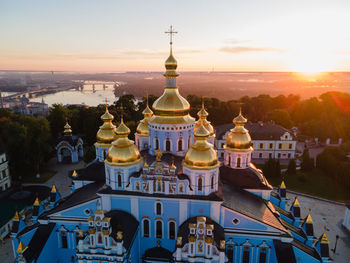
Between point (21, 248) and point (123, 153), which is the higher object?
point (123, 153)

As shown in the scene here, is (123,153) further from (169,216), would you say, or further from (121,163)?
(169,216)

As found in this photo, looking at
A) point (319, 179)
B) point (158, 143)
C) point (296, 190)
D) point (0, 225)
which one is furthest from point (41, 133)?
point (319, 179)

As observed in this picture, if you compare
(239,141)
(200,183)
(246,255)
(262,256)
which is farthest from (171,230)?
(239,141)

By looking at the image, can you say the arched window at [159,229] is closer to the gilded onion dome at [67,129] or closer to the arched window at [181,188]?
the arched window at [181,188]

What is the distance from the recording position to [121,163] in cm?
1559

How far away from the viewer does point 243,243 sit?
15391mm

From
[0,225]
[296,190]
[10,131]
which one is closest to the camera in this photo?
[0,225]

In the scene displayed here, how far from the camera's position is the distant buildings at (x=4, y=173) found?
2809cm

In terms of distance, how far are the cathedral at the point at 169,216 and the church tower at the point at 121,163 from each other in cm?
6

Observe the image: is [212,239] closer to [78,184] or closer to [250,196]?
[250,196]

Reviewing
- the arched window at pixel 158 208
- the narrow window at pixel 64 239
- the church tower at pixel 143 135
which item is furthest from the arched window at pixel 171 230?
the church tower at pixel 143 135

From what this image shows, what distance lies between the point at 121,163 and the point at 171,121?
14.9 feet

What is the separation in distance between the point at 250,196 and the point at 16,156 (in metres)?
29.1

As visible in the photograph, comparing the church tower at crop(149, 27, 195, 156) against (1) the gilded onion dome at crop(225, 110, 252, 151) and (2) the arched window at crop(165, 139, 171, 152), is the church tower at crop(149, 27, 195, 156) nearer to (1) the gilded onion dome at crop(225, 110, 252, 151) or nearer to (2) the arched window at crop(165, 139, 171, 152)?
(2) the arched window at crop(165, 139, 171, 152)
